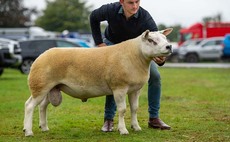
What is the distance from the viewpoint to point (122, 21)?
8625mm

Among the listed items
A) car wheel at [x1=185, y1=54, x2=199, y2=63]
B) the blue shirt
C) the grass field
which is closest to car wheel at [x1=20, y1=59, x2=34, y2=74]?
the grass field

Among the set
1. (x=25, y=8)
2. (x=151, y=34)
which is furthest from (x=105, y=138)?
(x=25, y=8)

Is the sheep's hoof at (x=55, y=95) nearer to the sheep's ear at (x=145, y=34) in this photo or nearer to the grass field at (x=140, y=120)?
the grass field at (x=140, y=120)

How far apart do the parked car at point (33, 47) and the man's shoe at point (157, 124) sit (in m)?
19.1

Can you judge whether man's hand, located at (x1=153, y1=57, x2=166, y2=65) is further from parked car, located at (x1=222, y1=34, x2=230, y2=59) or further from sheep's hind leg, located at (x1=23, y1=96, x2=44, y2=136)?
parked car, located at (x1=222, y1=34, x2=230, y2=59)

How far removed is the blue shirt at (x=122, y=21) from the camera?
8617mm

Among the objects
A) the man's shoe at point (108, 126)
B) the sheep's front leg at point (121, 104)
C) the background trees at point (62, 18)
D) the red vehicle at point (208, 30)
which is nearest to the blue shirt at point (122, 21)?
the sheep's front leg at point (121, 104)

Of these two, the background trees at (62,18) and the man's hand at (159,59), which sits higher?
the man's hand at (159,59)

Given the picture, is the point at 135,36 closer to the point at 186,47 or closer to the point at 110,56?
the point at 110,56

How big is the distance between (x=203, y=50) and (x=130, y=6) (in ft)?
127

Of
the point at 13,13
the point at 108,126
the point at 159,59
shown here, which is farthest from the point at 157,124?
the point at 13,13

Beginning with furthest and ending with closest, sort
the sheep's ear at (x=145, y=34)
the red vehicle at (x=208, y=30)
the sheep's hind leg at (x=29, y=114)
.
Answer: the red vehicle at (x=208, y=30), the sheep's hind leg at (x=29, y=114), the sheep's ear at (x=145, y=34)

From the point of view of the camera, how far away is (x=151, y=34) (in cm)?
793

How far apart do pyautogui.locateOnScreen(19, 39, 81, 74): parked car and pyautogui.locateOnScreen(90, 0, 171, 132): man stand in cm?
1902
